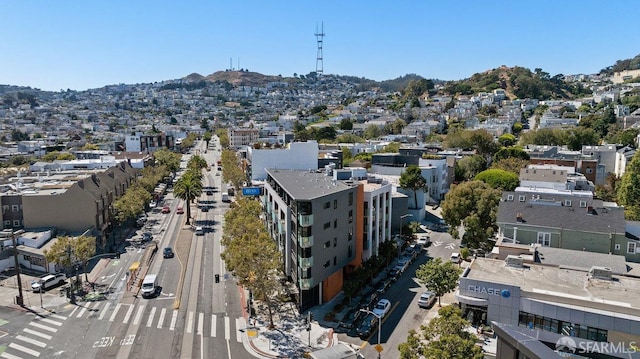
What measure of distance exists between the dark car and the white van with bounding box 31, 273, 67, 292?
34.9 m

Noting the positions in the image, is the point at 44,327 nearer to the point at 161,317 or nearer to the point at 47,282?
the point at 161,317

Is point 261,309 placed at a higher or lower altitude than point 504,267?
lower

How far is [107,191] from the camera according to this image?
232 ft

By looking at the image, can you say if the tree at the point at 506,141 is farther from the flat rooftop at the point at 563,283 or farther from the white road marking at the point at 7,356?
the white road marking at the point at 7,356

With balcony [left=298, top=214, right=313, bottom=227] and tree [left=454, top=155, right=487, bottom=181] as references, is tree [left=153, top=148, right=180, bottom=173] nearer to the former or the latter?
tree [left=454, top=155, right=487, bottom=181]

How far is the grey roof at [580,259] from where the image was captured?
40.2 metres

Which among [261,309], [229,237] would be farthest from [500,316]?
[229,237]

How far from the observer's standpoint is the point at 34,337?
38.0m

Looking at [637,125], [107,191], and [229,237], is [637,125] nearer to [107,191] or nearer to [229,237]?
[229,237]

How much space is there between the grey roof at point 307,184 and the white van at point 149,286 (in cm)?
1749

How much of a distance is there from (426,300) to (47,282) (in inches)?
1618

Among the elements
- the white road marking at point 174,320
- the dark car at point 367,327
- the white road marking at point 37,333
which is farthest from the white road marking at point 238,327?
the white road marking at point 37,333

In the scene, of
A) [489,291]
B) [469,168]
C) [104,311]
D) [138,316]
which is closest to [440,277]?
[489,291]

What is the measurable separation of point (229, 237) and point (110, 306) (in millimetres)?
14002
